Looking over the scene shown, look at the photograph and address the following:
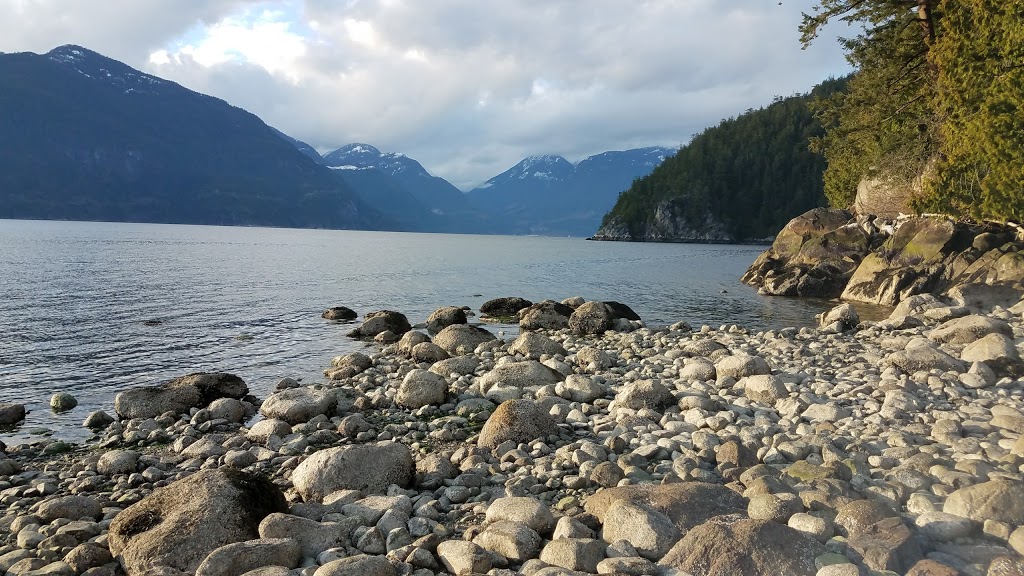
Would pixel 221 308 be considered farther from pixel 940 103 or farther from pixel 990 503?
pixel 940 103

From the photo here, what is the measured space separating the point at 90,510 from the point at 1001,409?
14.7 meters

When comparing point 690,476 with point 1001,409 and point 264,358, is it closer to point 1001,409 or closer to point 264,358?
point 1001,409

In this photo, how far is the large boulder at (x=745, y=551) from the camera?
5.89 m

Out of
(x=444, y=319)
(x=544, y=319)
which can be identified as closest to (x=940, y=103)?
(x=544, y=319)

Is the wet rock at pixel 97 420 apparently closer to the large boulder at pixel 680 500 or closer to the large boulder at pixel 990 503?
the large boulder at pixel 680 500

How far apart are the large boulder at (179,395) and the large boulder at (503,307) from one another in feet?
58.8

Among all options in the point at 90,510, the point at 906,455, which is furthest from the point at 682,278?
the point at 90,510

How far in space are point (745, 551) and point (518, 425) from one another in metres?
5.29

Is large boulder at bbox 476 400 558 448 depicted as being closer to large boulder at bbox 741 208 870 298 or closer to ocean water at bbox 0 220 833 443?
ocean water at bbox 0 220 833 443

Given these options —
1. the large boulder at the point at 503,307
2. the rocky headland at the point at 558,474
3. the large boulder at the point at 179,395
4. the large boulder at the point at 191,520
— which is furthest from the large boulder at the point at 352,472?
the large boulder at the point at 503,307

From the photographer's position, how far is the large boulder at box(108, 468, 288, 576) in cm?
684

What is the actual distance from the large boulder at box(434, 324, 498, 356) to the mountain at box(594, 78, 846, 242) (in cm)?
15987

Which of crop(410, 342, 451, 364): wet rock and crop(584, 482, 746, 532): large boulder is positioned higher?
crop(584, 482, 746, 532): large boulder

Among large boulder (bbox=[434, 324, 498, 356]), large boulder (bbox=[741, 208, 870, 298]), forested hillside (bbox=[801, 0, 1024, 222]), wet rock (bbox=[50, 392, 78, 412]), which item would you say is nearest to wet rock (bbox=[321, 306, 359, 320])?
large boulder (bbox=[434, 324, 498, 356])
